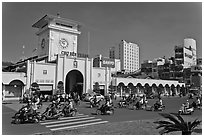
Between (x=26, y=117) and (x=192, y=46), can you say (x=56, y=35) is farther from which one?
(x=192, y=46)

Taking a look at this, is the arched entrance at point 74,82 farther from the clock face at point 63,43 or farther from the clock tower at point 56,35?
the clock face at point 63,43

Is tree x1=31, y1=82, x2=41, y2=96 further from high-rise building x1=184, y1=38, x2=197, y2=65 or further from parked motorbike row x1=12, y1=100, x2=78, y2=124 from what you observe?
high-rise building x1=184, y1=38, x2=197, y2=65

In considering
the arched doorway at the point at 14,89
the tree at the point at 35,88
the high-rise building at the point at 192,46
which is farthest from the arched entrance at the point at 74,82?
the high-rise building at the point at 192,46

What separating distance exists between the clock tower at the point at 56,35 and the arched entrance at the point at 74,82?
516cm

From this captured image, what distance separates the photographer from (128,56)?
112812 mm

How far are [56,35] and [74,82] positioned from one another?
9982 millimetres

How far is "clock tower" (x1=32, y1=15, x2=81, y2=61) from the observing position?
39.5 metres

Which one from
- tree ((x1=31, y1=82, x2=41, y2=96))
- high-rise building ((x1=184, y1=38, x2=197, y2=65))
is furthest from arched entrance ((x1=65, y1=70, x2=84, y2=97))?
high-rise building ((x1=184, y1=38, x2=197, y2=65))

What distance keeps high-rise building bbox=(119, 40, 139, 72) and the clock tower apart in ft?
227

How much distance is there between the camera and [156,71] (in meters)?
70.1

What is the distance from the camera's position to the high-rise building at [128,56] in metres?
111

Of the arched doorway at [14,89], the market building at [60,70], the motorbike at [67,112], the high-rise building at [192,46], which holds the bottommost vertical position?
the motorbike at [67,112]

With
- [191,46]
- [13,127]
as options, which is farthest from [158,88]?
[13,127]

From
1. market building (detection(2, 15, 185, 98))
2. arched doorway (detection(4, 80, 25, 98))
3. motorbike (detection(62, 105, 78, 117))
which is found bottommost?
motorbike (detection(62, 105, 78, 117))
